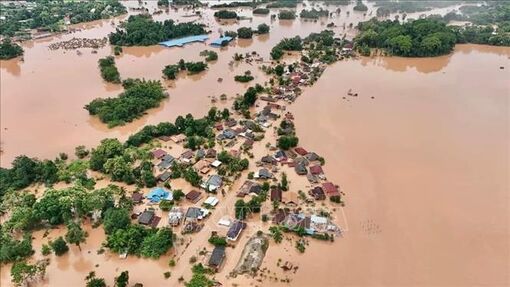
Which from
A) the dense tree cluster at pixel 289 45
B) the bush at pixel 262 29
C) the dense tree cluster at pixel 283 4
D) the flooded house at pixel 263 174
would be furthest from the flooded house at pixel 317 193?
the dense tree cluster at pixel 283 4

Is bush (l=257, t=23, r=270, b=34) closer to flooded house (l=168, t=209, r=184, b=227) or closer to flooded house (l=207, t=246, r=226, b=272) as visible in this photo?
flooded house (l=168, t=209, r=184, b=227)

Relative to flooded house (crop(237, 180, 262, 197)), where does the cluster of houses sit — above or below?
below

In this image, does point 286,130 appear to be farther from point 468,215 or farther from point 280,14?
point 280,14

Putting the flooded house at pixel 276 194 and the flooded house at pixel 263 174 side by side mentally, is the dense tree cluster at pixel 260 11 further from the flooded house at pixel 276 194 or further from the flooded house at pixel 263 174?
the flooded house at pixel 276 194

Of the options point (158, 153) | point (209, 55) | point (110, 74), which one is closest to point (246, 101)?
point (158, 153)

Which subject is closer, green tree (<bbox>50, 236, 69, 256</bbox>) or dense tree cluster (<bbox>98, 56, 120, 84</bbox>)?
green tree (<bbox>50, 236, 69, 256</bbox>)

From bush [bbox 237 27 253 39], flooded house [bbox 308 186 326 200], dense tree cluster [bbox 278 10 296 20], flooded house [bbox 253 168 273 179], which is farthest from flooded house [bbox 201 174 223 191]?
dense tree cluster [bbox 278 10 296 20]
